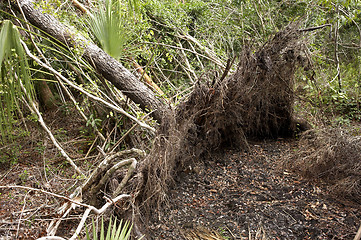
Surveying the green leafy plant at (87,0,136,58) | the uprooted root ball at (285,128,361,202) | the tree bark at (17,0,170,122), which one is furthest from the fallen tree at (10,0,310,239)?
the uprooted root ball at (285,128,361,202)

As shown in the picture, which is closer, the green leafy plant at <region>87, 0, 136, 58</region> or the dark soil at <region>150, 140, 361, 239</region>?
the dark soil at <region>150, 140, 361, 239</region>

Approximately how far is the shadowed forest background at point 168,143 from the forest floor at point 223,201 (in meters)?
0.01

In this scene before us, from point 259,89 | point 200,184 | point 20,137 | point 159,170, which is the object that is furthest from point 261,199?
point 20,137

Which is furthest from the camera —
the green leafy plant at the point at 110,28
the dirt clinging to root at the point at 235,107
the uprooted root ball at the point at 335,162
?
the green leafy plant at the point at 110,28

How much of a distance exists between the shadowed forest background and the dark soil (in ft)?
0.04

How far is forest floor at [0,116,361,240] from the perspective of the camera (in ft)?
7.40

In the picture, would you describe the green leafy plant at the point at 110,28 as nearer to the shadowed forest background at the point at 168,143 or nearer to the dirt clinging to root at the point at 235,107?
the shadowed forest background at the point at 168,143

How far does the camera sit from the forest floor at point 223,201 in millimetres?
2256

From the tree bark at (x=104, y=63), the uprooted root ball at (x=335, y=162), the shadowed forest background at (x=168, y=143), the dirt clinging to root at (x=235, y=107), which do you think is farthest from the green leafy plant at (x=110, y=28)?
the uprooted root ball at (x=335, y=162)

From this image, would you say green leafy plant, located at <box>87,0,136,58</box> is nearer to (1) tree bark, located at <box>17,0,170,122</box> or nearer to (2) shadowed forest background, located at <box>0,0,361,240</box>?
(2) shadowed forest background, located at <box>0,0,361,240</box>

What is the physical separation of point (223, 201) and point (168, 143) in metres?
0.80

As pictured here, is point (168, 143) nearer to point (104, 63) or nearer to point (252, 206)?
point (252, 206)

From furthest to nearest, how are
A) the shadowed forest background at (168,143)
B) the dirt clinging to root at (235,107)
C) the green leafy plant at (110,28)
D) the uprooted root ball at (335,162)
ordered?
the green leafy plant at (110,28) < the dirt clinging to root at (235,107) < the uprooted root ball at (335,162) < the shadowed forest background at (168,143)

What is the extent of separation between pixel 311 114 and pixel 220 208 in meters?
1.96
